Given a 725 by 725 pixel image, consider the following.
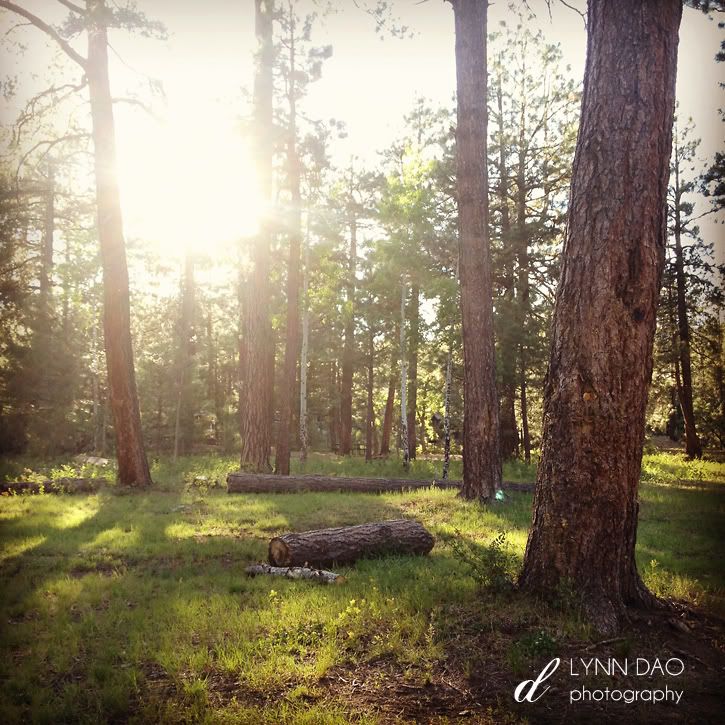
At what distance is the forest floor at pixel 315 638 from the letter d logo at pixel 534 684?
1.9 inches

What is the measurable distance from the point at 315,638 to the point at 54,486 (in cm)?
1200

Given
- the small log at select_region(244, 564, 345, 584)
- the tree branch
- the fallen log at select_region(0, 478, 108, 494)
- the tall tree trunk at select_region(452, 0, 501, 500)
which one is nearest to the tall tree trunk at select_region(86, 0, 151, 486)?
the tree branch

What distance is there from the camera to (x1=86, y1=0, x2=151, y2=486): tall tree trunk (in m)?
13.0

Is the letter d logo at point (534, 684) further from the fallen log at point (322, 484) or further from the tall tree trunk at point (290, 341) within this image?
the tall tree trunk at point (290, 341)

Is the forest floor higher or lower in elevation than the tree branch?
lower

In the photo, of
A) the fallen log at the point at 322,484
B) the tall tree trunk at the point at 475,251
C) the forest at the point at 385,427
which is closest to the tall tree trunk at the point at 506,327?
the forest at the point at 385,427

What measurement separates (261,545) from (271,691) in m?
4.46

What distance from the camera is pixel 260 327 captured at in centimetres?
1639

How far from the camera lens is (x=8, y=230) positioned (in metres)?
16.7

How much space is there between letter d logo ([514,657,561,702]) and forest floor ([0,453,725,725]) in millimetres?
49

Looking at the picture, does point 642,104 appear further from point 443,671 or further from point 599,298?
point 443,671

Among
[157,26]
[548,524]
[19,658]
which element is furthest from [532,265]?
[19,658]

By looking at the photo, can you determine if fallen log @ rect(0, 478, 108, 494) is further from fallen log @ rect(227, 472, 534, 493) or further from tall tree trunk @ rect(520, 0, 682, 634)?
tall tree trunk @ rect(520, 0, 682, 634)

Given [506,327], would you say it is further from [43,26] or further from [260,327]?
[43,26]
